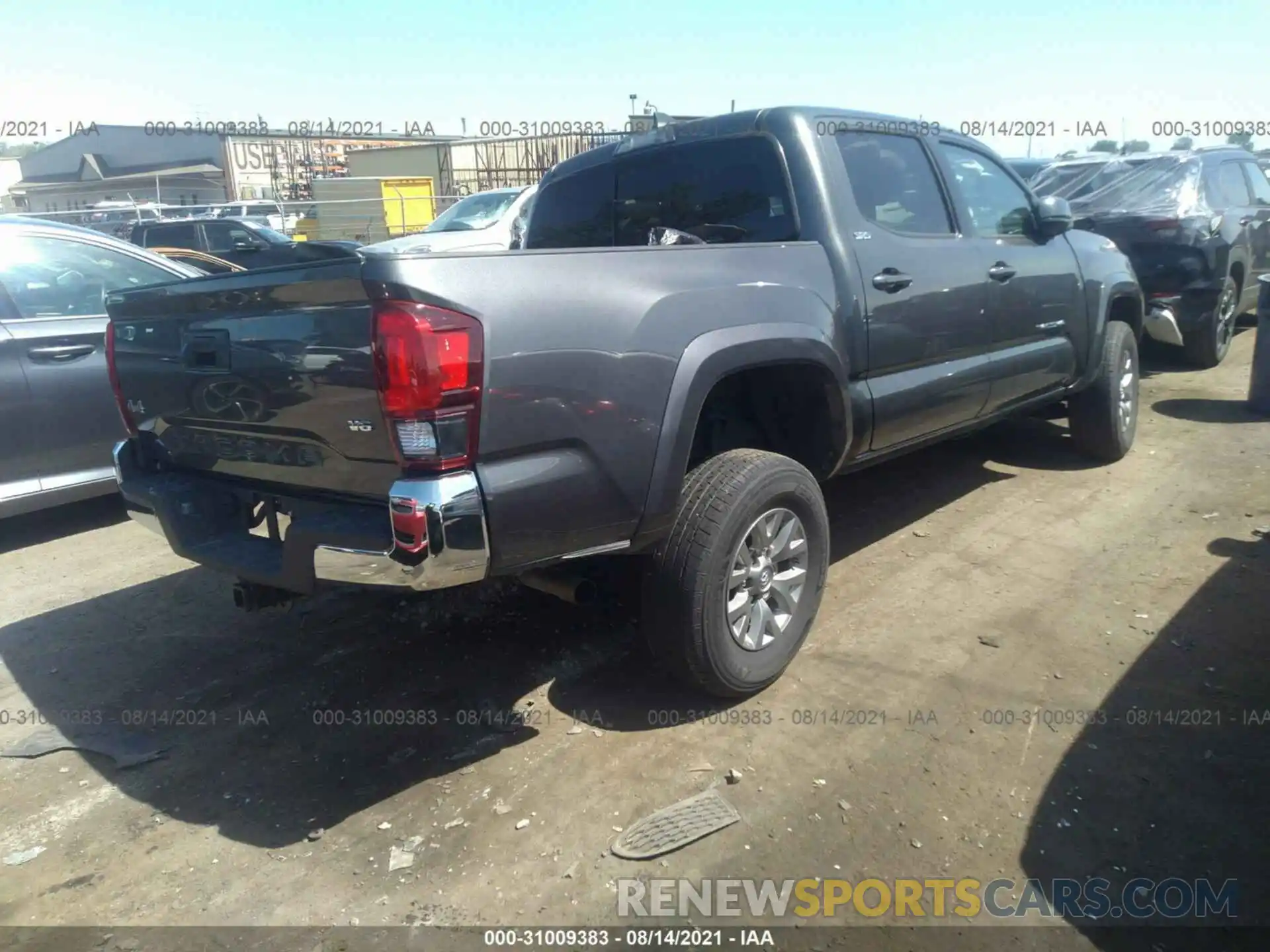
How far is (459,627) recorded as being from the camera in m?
3.98

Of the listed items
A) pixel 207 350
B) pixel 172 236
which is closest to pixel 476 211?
pixel 172 236

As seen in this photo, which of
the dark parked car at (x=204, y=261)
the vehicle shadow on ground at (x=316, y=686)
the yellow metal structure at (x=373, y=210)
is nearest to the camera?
the vehicle shadow on ground at (x=316, y=686)

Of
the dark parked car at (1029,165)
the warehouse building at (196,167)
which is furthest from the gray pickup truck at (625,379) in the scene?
the warehouse building at (196,167)

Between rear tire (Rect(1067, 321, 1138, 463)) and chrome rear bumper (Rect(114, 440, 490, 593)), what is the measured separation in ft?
14.6

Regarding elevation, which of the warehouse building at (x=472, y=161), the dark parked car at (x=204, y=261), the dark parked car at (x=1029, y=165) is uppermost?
the warehouse building at (x=472, y=161)

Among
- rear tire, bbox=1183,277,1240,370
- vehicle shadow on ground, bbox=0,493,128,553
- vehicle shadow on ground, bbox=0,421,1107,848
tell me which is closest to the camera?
vehicle shadow on ground, bbox=0,421,1107,848

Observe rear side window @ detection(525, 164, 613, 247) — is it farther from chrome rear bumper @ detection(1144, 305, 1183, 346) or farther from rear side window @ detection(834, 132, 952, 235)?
chrome rear bumper @ detection(1144, 305, 1183, 346)

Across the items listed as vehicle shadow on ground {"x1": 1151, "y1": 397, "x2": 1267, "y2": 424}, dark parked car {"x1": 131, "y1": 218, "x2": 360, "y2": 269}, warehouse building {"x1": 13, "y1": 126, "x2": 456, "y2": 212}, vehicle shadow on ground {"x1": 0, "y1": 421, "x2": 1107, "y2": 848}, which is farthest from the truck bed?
warehouse building {"x1": 13, "y1": 126, "x2": 456, "y2": 212}

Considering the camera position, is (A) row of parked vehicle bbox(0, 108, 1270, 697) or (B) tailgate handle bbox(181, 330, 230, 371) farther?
(B) tailgate handle bbox(181, 330, 230, 371)

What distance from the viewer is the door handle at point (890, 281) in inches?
148

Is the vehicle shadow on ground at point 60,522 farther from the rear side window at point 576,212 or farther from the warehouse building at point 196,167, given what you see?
the warehouse building at point 196,167

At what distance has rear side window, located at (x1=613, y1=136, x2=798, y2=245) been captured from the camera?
3.71 metres

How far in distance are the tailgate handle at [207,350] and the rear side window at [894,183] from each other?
8.06 feet

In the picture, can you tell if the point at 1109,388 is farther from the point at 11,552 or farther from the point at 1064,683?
the point at 11,552
